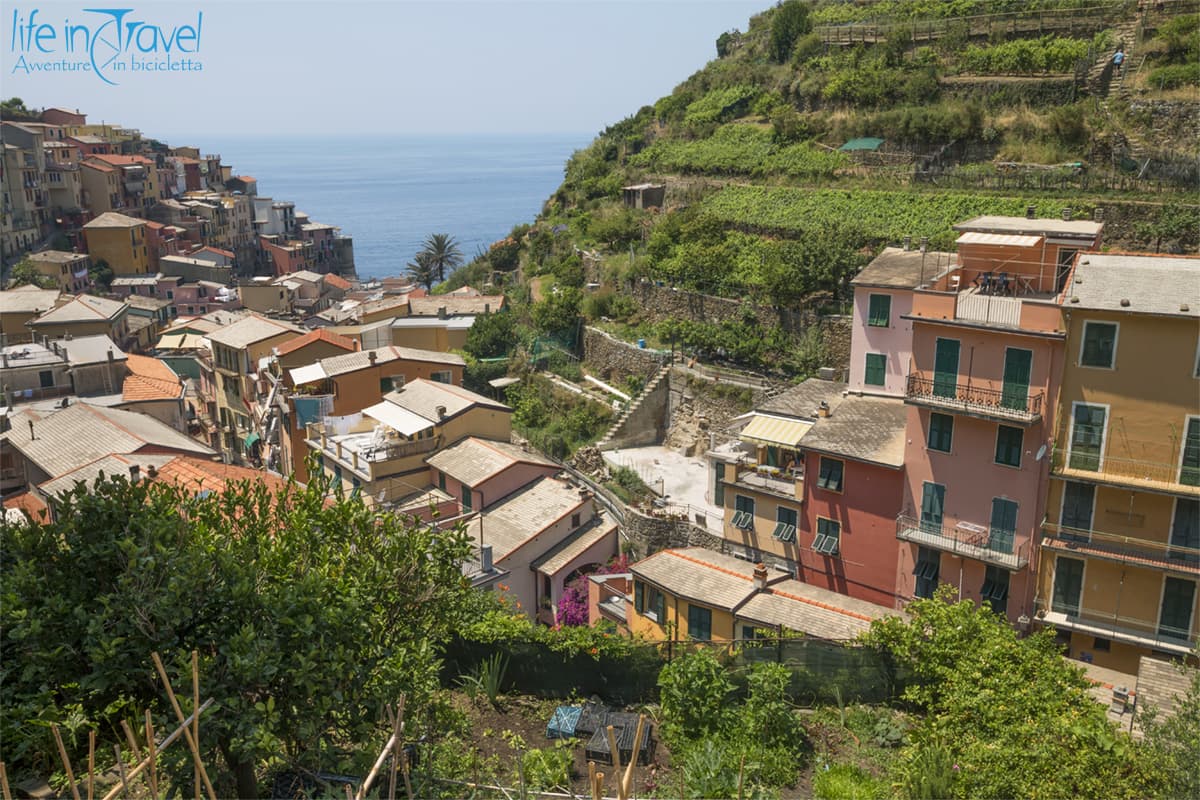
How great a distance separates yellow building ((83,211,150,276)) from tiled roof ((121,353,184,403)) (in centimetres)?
2641

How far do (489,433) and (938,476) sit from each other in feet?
43.5

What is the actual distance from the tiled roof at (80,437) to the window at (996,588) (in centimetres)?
1943

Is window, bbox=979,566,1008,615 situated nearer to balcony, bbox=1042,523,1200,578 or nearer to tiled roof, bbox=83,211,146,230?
balcony, bbox=1042,523,1200,578

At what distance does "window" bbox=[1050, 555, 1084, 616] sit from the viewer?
1716 cm

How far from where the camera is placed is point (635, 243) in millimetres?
40938

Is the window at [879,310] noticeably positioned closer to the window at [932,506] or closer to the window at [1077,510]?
the window at [932,506]

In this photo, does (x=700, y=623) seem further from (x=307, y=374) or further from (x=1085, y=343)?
(x=307, y=374)

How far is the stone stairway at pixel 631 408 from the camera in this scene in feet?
101

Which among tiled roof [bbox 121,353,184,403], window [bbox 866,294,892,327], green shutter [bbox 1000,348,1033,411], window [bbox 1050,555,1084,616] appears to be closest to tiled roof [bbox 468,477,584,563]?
window [bbox 866,294,892,327]

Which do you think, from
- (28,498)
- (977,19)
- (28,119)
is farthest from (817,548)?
Answer: (28,119)

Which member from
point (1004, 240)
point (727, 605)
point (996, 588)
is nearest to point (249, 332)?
point (727, 605)

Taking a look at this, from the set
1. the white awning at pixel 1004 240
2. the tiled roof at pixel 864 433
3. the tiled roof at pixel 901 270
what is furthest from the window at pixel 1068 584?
the tiled roof at pixel 901 270

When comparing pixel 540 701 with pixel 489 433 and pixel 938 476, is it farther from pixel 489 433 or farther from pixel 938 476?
pixel 489 433

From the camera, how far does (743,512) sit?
2230 centimetres
